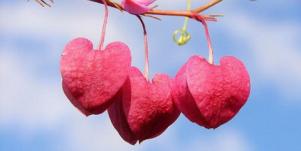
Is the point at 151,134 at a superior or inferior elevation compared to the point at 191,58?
inferior

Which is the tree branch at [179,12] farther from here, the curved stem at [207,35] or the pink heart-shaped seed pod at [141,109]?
the pink heart-shaped seed pod at [141,109]

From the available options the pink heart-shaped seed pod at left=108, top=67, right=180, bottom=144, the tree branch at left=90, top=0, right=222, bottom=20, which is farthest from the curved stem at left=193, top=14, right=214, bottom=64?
the pink heart-shaped seed pod at left=108, top=67, right=180, bottom=144

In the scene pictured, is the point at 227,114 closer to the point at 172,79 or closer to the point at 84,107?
the point at 172,79

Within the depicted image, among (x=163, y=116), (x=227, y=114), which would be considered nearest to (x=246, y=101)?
(x=227, y=114)

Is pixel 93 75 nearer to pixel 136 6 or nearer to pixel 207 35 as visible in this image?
pixel 136 6

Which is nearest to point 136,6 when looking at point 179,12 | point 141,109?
point 179,12
